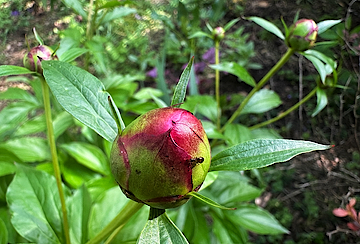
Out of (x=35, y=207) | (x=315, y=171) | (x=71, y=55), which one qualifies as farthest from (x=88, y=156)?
(x=315, y=171)

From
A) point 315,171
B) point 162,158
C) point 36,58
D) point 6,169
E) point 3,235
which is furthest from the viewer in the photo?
point 315,171

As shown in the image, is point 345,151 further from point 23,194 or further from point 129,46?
point 129,46

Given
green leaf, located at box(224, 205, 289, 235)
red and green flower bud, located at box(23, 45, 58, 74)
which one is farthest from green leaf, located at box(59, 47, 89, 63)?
green leaf, located at box(224, 205, 289, 235)

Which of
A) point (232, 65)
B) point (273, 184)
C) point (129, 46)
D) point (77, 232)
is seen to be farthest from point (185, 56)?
point (77, 232)

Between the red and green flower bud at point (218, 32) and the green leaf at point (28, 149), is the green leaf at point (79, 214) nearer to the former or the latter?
the green leaf at point (28, 149)

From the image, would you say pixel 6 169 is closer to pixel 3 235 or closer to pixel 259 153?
pixel 3 235

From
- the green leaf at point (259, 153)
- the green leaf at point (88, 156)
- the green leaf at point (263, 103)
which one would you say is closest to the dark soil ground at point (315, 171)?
the green leaf at point (263, 103)
